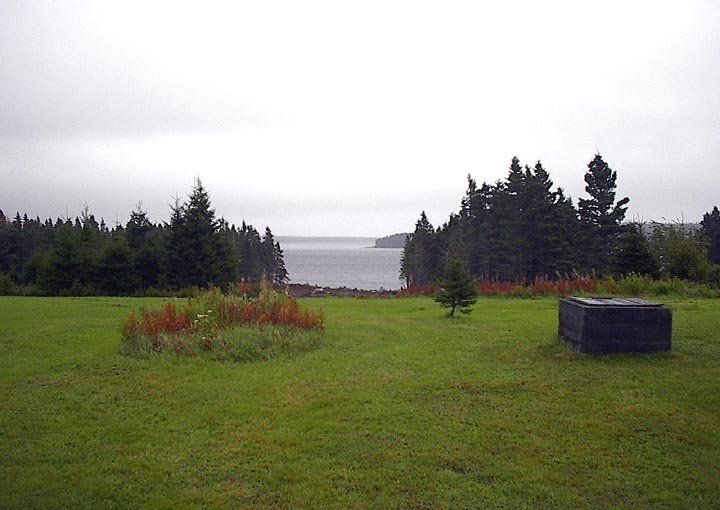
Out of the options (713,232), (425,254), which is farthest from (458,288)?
(713,232)

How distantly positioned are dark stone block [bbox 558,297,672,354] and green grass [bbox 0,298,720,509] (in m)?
0.21

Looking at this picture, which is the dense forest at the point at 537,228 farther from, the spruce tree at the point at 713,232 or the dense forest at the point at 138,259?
the dense forest at the point at 138,259

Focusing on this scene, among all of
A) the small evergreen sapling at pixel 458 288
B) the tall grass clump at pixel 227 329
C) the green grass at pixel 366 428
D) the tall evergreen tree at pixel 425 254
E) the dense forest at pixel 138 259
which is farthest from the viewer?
the tall evergreen tree at pixel 425 254

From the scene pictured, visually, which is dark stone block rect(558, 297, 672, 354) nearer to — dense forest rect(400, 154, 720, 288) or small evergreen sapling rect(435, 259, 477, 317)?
small evergreen sapling rect(435, 259, 477, 317)

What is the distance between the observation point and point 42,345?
30.4 feet

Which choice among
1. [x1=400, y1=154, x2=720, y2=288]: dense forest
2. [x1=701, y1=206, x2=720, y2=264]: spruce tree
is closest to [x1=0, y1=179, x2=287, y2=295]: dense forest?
[x1=400, y1=154, x2=720, y2=288]: dense forest

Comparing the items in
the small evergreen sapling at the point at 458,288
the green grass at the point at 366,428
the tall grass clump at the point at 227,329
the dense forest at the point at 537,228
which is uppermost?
the dense forest at the point at 537,228

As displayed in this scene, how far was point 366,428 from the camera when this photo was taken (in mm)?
5312

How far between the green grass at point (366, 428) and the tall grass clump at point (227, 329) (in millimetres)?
426

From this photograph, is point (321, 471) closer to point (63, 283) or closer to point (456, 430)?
point (456, 430)

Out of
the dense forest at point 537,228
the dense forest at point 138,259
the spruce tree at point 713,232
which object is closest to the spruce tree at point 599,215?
the dense forest at point 537,228

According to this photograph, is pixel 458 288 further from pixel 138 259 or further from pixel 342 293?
pixel 342 293

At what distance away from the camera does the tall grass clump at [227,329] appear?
8.71 metres

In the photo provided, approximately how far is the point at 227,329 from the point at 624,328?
6472 millimetres
